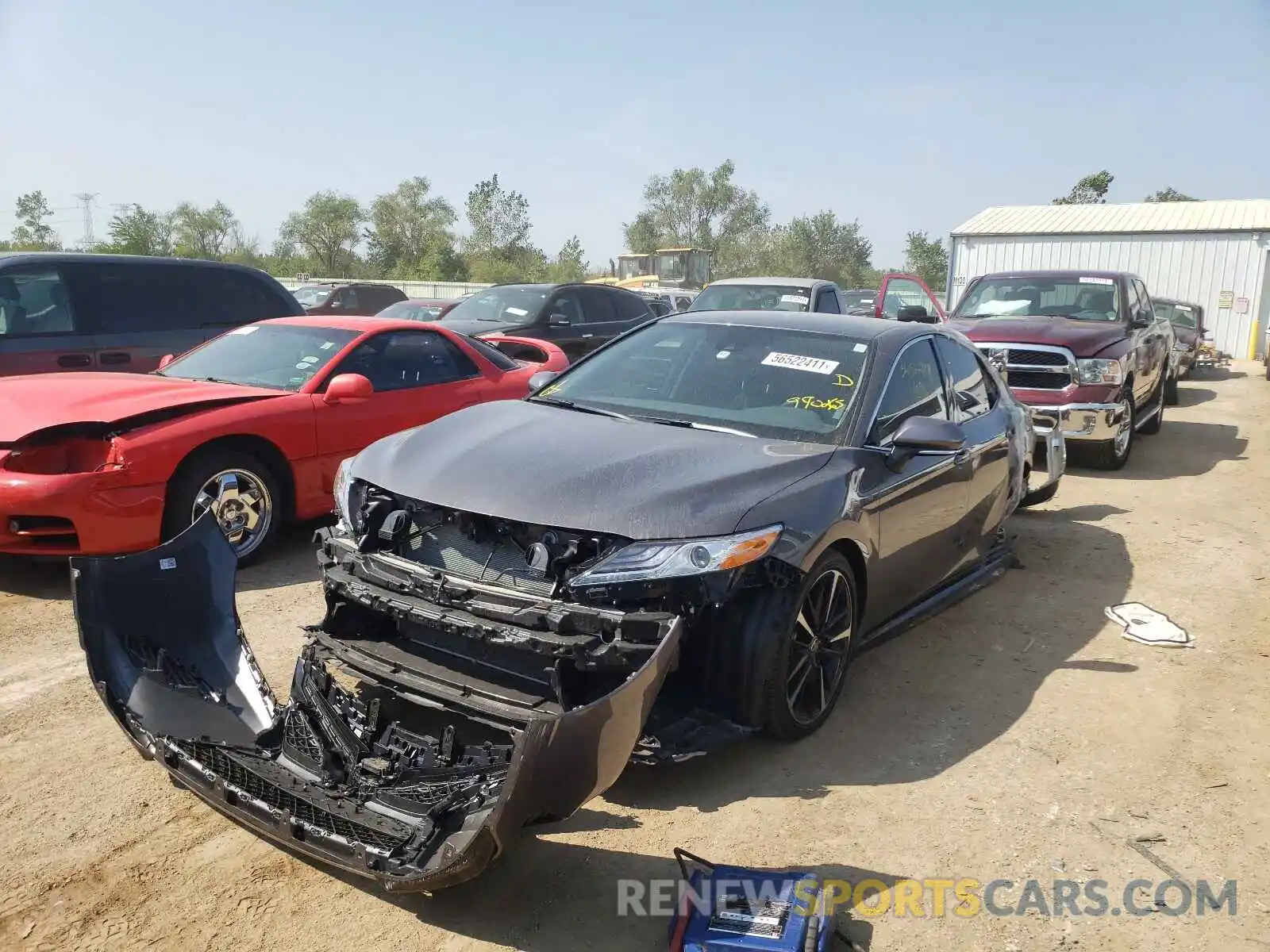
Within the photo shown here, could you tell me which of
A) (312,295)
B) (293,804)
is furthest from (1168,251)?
(293,804)

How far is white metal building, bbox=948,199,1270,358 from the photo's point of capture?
84.3 ft

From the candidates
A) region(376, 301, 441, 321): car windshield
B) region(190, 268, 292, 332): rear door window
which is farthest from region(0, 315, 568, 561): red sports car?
region(376, 301, 441, 321): car windshield

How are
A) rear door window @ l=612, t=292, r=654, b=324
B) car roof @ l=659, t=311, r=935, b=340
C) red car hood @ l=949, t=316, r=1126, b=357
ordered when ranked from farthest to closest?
1. rear door window @ l=612, t=292, r=654, b=324
2. red car hood @ l=949, t=316, r=1126, b=357
3. car roof @ l=659, t=311, r=935, b=340

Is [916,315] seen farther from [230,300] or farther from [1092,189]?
[1092,189]

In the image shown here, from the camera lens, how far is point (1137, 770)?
3758mm

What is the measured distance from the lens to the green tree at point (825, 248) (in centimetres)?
6025

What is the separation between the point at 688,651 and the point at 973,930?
1212 mm

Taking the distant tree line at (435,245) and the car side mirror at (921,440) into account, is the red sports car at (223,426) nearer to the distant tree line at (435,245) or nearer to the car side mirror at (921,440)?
the car side mirror at (921,440)

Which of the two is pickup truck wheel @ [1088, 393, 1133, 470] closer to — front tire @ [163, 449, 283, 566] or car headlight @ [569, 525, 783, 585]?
car headlight @ [569, 525, 783, 585]

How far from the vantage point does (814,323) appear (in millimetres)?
4777

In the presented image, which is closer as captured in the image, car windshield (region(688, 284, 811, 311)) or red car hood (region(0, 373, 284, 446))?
red car hood (region(0, 373, 284, 446))

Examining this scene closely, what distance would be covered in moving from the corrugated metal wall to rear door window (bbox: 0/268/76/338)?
22.5 meters

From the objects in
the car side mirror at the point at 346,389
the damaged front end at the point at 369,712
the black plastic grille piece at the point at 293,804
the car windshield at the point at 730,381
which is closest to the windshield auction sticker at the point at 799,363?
the car windshield at the point at 730,381

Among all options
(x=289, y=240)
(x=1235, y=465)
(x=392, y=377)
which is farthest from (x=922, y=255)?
(x=392, y=377)
